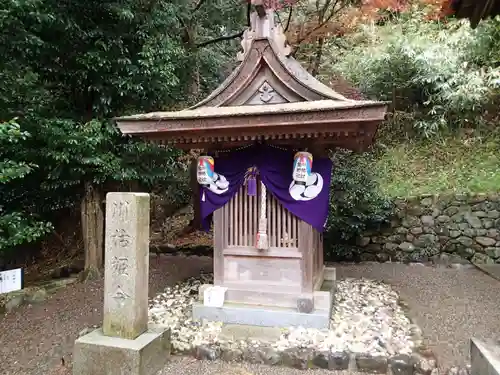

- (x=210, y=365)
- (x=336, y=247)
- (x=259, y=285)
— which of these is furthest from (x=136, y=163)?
(x=336, y=247)

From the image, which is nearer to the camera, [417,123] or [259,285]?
[259,285]

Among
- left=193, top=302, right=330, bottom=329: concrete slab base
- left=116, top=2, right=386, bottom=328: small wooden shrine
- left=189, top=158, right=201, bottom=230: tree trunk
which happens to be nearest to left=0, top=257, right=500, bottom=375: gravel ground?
left=193, top=302, right=330, bottom=329: concrete slab base

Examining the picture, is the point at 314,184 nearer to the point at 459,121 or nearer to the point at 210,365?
the point at 210,365

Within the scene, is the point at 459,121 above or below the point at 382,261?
above

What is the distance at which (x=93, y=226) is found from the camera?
7.16 meters

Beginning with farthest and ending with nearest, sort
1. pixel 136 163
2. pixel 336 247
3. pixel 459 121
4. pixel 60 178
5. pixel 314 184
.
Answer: pixel 459 121 < pixel 336 247 < pixel 136 163 < pixel 60 178 < pixel 314 184

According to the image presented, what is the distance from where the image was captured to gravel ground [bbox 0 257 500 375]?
4.14m

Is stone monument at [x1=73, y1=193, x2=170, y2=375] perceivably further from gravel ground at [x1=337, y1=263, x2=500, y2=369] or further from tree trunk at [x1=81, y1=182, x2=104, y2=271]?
tree trunk at [x1=81, y1=182, x2=104, y2=271]

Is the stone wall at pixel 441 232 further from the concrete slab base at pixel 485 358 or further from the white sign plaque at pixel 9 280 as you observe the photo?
the white sign plaque at pixel 9 280

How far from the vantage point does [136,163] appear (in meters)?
7.02

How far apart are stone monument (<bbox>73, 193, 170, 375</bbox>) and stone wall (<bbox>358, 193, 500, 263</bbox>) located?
6282 mm

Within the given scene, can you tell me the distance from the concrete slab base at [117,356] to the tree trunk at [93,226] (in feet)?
11.4

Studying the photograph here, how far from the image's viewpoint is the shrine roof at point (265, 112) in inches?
169

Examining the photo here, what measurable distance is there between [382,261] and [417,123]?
16.9ft
